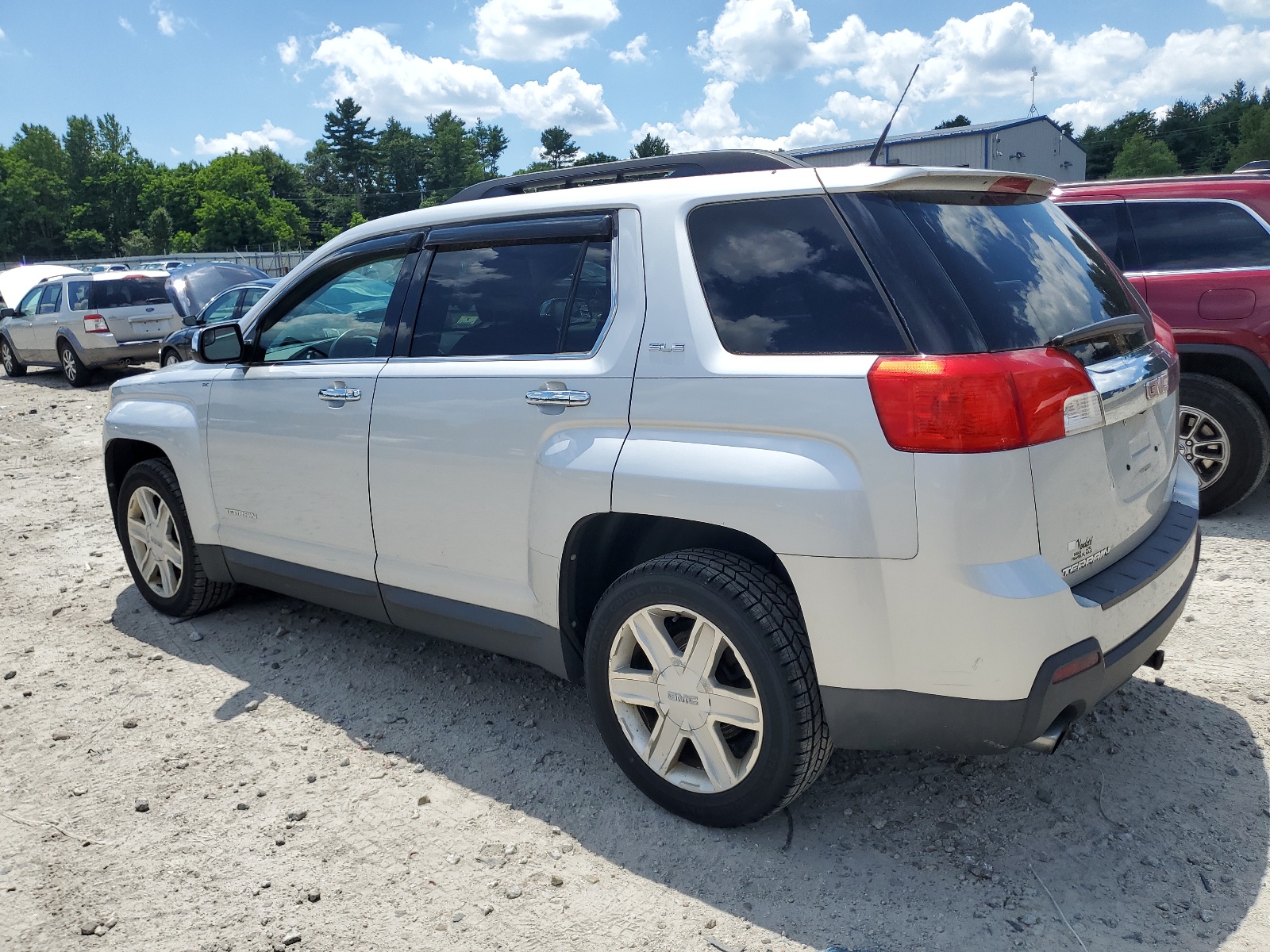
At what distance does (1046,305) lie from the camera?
8.74ft

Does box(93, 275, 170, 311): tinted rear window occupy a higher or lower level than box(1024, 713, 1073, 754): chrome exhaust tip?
higher

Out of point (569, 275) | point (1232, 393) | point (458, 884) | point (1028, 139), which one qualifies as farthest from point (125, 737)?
point (1028, 139)

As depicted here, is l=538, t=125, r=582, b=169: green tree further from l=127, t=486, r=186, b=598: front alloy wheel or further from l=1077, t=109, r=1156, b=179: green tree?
l=127, t=486, r=186, b=598: front alloy wheel

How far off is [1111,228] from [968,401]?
16.0ft

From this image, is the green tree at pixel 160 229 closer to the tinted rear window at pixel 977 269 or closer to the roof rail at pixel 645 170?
the roof rail at pixel 645 170

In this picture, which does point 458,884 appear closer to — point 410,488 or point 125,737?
point 410,488

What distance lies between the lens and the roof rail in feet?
10.1

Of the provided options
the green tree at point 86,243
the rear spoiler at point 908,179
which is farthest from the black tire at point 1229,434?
the green tree at point 86,243

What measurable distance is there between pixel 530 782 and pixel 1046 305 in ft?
7.36

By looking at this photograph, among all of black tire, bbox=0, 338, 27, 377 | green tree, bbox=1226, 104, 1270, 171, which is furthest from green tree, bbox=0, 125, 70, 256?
green tree, bbox=1226, 104, 1270, 171

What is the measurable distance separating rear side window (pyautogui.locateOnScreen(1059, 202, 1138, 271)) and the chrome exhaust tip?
453cm

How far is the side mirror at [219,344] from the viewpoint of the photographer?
4301mm

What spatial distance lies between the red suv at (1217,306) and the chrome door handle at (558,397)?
451 cm

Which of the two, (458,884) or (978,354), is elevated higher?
(978,354)
